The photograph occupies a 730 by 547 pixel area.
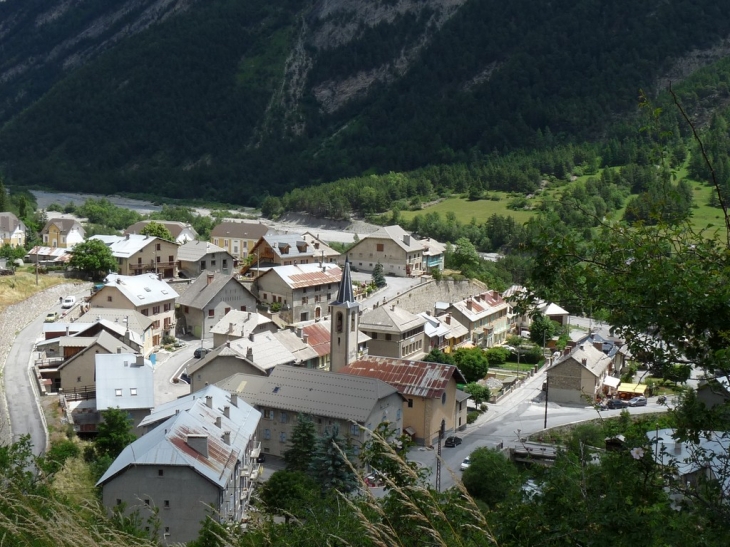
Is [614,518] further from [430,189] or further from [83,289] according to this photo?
[430,189]

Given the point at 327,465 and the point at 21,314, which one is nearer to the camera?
the point at 327,465

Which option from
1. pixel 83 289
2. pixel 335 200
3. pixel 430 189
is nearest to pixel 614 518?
pixel 83 289

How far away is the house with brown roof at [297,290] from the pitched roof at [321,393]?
58.2 ft

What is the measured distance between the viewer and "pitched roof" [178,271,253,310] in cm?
5362

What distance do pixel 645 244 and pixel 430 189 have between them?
11184 centimetres

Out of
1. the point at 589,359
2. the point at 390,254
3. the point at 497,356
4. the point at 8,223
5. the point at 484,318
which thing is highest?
the point at 8,223

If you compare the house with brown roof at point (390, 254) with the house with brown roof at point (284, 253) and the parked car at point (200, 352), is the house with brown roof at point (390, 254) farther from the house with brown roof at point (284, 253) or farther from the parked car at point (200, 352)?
the parked car at point (200, 352)

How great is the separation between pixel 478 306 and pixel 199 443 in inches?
1368

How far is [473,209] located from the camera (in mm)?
109500

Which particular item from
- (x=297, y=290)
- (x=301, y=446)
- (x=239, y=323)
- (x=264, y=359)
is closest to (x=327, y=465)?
(x=301, y=446)

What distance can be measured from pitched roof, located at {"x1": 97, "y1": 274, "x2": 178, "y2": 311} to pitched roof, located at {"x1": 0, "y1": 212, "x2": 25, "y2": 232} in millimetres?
17349

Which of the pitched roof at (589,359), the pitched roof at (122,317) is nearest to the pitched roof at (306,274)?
the pitched roof at (122,317)

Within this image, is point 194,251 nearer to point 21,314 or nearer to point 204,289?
point 204,289

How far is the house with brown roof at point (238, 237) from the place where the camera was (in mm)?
74375
